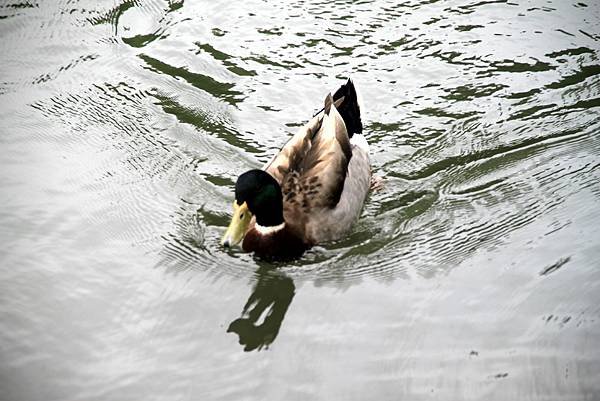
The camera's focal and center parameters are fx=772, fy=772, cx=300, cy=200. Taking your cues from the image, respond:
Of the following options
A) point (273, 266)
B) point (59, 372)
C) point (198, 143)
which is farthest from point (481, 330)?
point (198, 143)

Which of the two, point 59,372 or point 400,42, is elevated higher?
point 59,372

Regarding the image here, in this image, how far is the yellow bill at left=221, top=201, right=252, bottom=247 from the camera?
18.6ft

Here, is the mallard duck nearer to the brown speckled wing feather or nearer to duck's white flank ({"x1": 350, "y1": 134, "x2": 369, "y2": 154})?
the brown speckled wing feather

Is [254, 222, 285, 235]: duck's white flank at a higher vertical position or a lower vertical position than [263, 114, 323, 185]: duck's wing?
lower

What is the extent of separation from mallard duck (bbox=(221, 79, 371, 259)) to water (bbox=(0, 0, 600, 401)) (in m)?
0.17

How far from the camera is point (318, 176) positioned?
6.25 m

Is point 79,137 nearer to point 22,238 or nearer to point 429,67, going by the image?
point 22,238

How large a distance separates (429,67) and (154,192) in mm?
3401

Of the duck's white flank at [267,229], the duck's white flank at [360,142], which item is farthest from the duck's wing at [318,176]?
the duck's white flank at [360,142]

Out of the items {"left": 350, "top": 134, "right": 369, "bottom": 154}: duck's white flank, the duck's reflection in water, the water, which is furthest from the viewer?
{"left": 350, "top": 134, "right": 369, "bottom": 154}: duck's white flank

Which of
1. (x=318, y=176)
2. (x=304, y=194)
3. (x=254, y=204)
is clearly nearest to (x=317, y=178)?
(x=318, y=176)

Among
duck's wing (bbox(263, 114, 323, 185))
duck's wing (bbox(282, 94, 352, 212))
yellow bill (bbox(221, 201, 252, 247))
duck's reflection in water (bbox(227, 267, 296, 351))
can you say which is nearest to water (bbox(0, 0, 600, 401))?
duck's reflection in water (bbox(227, 267, 296, 351))

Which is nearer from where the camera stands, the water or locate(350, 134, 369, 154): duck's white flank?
the water

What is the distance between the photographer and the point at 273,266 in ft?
19.5
